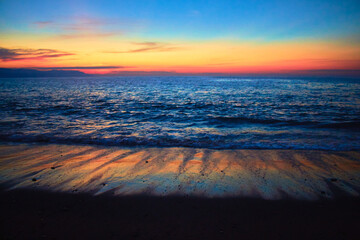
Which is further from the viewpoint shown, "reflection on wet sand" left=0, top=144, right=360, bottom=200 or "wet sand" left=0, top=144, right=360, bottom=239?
"reflection on wet sand" left=0, top=144, right=360, bottom=200

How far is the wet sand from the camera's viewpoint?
11.6 feet

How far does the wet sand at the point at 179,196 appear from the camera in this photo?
139 inches

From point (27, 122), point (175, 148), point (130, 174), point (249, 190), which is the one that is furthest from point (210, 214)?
point (27, 122)

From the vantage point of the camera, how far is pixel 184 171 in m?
6.05

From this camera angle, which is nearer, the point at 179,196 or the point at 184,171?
the point at 179,196

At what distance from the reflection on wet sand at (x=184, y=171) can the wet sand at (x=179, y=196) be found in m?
0.03

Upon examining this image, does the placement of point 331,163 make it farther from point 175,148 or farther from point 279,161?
point 175,148

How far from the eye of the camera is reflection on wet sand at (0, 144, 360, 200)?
493 centimetres

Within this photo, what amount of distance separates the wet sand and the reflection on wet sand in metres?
0.03

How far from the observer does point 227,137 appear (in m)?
10.5

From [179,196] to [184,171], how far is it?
4.73ft

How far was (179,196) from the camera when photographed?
15.2 feet

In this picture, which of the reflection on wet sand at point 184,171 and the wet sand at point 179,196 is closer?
the wet sand at point 179,196

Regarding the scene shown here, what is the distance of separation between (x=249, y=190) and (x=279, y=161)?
283cm
